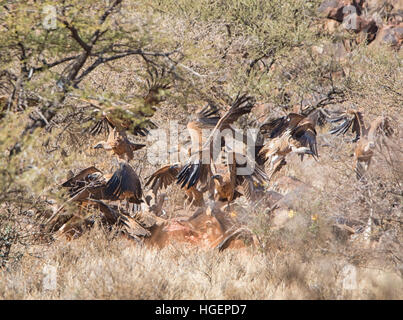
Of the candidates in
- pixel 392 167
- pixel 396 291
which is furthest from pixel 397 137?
pixel 396 291

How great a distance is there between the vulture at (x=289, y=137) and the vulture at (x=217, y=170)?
4.59 feet

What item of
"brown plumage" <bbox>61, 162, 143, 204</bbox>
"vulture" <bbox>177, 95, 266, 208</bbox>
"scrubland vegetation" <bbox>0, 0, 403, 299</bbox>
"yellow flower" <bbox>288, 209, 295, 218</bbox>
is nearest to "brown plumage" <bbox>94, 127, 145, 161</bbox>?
"brown plumage" <bbox>61, 162, 143, 204</bbox>

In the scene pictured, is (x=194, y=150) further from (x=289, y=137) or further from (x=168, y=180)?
(x=289, y=137)

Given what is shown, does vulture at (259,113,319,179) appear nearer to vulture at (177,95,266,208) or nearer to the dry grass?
vulture at (177,95,266,208)

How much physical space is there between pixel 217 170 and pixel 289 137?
223cm

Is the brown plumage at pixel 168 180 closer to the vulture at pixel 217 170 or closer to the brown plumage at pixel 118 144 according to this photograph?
the vulture at pixel 217 170

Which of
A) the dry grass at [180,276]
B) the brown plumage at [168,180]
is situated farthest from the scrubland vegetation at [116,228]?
the brown plumage at [168,180]

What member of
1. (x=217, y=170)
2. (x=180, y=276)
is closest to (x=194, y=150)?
(x=217, y=170)

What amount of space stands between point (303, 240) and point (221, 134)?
194 centimetres

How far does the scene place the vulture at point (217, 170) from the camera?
8.02 metres

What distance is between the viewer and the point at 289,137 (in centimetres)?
1007

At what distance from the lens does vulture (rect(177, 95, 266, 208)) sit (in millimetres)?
8023

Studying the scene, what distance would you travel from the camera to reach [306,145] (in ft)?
33.4
